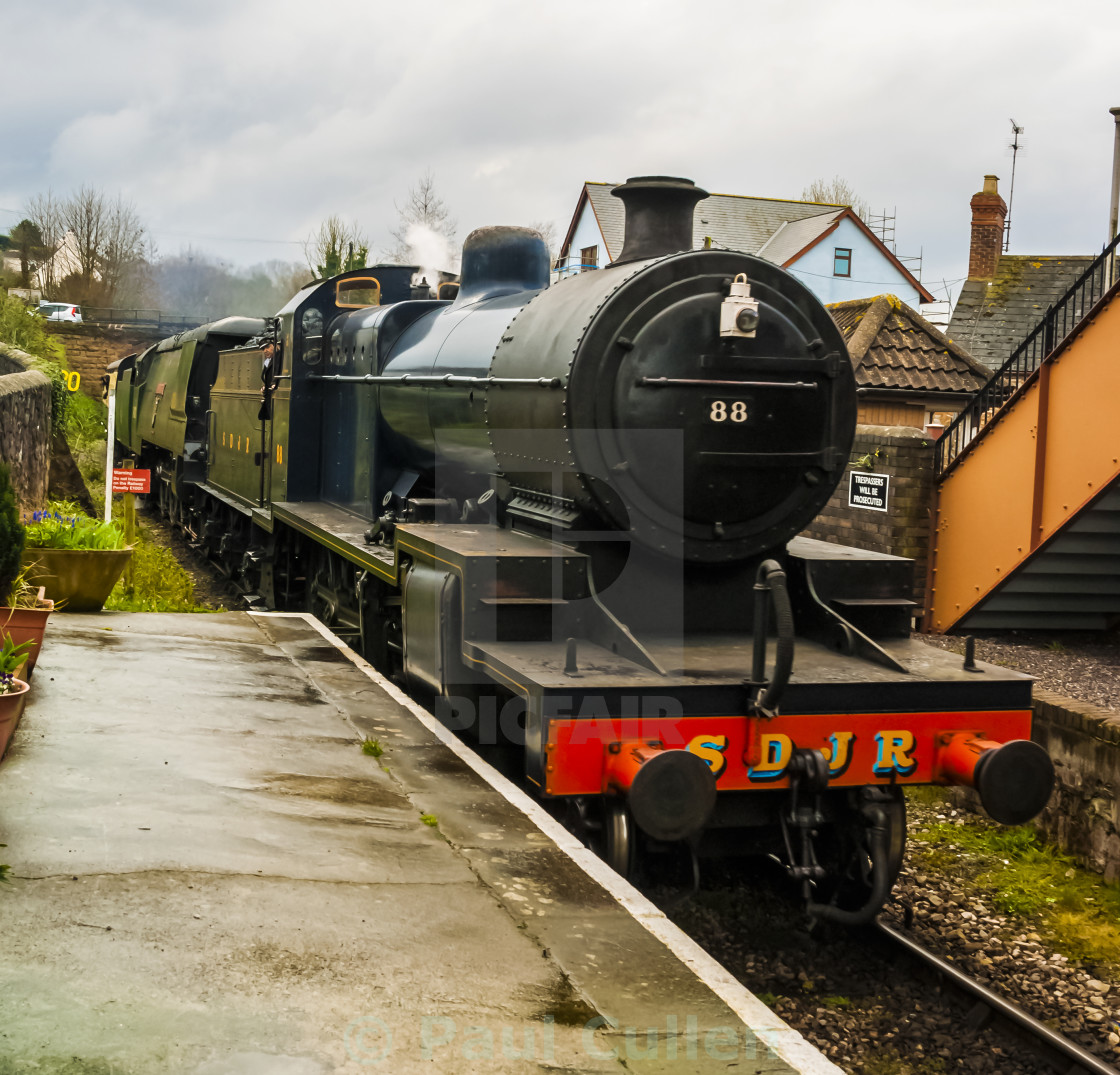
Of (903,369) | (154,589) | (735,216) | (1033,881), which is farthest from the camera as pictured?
(735,216)

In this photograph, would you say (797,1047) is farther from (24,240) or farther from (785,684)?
(24,240)

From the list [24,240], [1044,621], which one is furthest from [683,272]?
[24,240]

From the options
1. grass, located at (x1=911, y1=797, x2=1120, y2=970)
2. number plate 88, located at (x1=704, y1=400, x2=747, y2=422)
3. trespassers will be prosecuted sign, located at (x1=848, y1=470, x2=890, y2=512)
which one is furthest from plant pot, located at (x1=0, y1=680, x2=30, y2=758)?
trespassers will be prosecuted sign, located at (x1=848, y1=470, x2=890, y2=512)

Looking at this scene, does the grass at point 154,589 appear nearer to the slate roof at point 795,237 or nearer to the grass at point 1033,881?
the grass at point 1033,881

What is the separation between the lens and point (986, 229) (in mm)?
25938

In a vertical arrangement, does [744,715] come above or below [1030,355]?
below

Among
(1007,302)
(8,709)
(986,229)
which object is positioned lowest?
(8,709)

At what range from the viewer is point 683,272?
5.02 metres

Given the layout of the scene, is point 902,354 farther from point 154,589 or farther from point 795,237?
point 795,237

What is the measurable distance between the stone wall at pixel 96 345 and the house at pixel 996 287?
29.2 meters

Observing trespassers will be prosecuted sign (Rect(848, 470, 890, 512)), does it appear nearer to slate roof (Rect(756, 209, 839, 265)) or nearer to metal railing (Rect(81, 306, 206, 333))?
slate roof (Rect(756, 209, 839, 265))

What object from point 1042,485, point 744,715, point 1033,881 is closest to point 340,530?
point 744,715

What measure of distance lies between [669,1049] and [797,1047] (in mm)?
345

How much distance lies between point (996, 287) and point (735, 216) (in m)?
14.1
